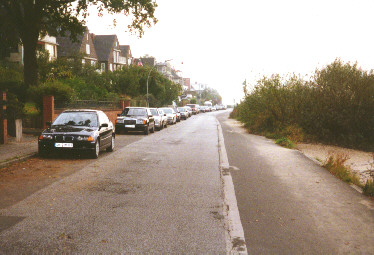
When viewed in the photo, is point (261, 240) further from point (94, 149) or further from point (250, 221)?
point (94, 149)

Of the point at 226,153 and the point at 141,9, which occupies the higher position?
the point at 141,9

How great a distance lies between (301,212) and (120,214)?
274cm

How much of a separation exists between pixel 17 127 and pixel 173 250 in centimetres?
1228

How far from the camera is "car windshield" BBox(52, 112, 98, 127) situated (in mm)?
11980

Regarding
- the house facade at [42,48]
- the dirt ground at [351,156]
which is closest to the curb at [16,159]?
the dirt ground at [351,156]

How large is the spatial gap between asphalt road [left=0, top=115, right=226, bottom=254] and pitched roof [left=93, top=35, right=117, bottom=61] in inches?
2601

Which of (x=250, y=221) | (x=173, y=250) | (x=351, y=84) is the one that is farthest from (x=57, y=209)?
(x=351, y=84)

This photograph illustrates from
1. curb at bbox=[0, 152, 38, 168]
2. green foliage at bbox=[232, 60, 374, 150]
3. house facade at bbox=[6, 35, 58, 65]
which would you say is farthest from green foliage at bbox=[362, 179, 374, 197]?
house facade at bbox=[6, 35, 58, 65]

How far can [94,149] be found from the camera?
11258 mm

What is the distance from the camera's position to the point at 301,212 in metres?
5.89

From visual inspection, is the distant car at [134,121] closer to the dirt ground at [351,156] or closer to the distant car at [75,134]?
the dirt ground at [351,156]

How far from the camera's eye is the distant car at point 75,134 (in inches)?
432

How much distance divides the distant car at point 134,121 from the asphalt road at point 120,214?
12.4 m

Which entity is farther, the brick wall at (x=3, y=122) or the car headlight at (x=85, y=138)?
the brick wall at (x=3, y=122)
